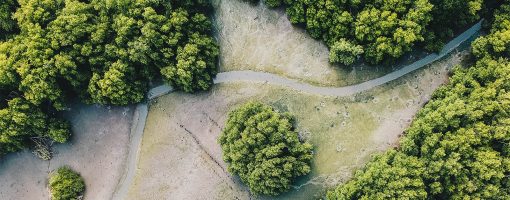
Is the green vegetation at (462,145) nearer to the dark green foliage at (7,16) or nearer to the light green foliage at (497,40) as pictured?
the light green foliage at (497,40)

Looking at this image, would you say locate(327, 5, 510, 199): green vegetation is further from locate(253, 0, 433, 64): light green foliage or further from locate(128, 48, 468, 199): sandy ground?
locate(253, 0, 433, 64): light green foliage

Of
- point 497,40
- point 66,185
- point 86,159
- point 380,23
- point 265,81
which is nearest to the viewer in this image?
point 497,40

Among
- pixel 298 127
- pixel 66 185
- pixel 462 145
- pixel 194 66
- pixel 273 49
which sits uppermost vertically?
pixel 462 145

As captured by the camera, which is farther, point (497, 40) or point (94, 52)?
point (94, 52)

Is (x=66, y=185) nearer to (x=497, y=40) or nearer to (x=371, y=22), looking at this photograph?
(x=371, y=22)

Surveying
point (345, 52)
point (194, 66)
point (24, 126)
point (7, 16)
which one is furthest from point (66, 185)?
point (345, 52)

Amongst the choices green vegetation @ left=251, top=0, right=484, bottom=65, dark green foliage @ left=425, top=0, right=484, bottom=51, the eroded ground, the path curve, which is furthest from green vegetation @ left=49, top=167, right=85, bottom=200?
dark green foliage @ left=425, top=0, right=484, bottom=51

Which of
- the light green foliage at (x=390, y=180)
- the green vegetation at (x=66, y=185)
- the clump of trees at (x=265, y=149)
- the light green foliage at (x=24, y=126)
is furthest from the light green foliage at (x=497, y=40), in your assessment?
the light green foliage at (x=24, y=126)
